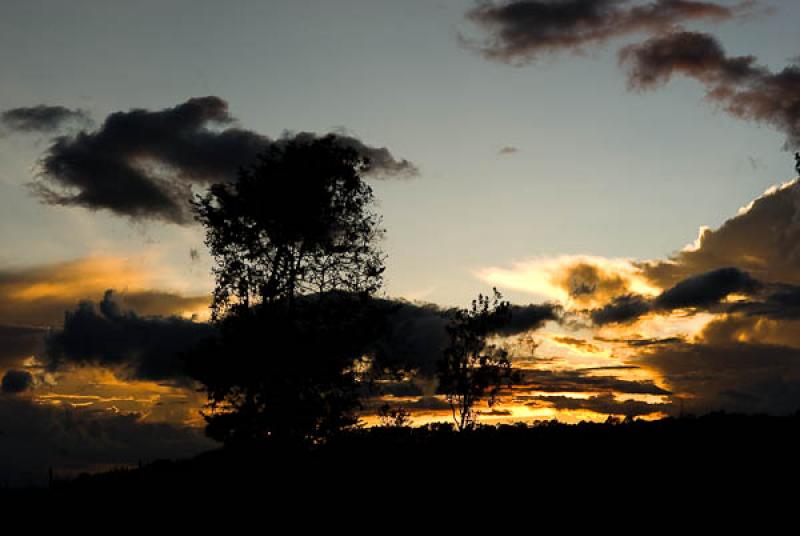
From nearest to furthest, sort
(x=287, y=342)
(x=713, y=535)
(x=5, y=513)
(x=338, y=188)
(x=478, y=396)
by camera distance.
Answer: (x=713, y=535)
(x=5, y=513)
(x=287, y=342)
(x=338, y=188)
(x=478, y=396)

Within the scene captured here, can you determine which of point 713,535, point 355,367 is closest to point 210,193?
point 355,367

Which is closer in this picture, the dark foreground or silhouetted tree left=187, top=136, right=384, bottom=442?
the dark foreground

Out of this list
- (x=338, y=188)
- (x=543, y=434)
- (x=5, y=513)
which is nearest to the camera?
(x=5, y=513)

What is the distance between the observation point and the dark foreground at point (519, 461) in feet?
76.8

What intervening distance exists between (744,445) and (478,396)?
3649 cm

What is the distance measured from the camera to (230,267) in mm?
41500

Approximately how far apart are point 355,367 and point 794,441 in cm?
2156

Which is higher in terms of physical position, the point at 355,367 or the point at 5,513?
the point at 355,367

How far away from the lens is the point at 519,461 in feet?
87.4

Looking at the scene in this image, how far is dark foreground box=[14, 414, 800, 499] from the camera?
23422 mm

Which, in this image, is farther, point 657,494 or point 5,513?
point 5,513

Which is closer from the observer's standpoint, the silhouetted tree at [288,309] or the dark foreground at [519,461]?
the dark foreground at [519,461]

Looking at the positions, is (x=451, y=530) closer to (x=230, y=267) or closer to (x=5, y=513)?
(x=5, y=513)

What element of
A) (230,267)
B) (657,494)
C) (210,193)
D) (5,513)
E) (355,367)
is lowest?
(5,513)
